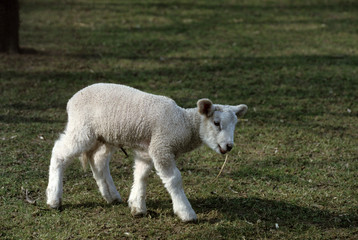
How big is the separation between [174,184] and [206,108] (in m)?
0.87

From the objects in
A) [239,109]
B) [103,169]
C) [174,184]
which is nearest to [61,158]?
[103,169]

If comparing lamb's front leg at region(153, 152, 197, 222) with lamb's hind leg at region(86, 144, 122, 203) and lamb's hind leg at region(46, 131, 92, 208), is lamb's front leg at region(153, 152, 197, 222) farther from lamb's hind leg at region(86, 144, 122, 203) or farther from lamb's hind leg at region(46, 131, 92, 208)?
lamb's hind leg at region(46, 131, 92, 208)

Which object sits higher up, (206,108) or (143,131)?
(206,108)

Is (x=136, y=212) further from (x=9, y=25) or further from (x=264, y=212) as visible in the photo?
(x=9, y=25)

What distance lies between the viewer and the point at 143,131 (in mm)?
5098

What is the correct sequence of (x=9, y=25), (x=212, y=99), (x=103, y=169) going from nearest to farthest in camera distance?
(x=103, y=169) < (x=212, y=99) < (x=9, y=25)

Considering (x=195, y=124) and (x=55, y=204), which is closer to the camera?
(x=195, y=124)

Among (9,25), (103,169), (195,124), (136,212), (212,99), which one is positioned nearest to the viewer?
(195,124)

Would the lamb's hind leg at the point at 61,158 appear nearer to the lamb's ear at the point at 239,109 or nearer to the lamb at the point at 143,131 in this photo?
the lamb at the point at 143,131

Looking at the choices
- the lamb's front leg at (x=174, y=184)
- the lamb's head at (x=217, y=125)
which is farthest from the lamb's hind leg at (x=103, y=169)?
the lamb's head at (x=217, y=125)

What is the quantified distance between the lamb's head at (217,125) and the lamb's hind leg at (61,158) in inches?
49.6

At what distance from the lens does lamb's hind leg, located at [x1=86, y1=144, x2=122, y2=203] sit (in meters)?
5.48

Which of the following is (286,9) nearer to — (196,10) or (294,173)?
(196,10)

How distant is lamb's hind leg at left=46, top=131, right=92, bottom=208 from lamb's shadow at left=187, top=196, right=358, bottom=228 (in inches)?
60.1
